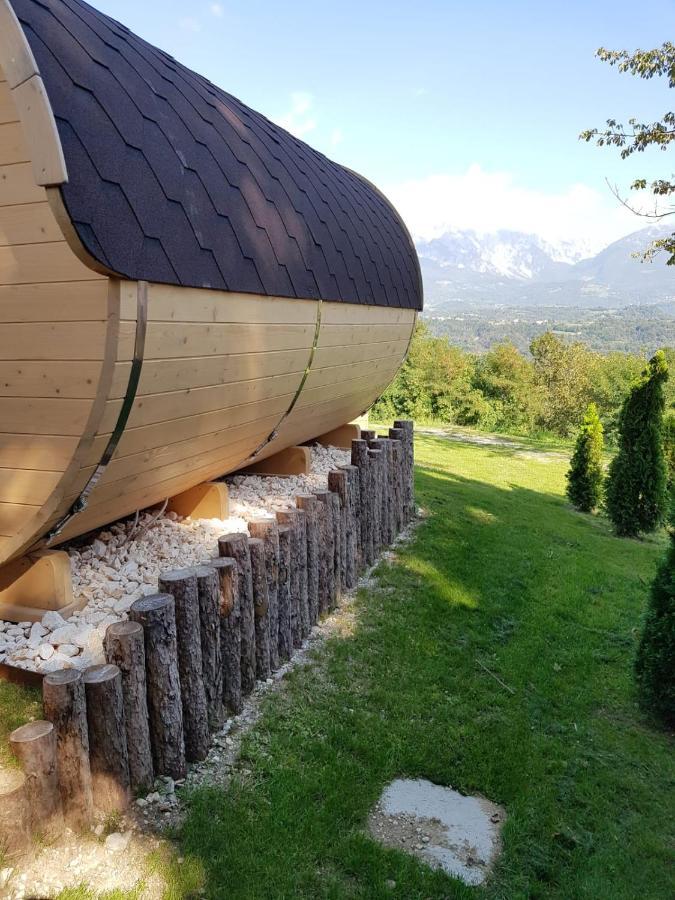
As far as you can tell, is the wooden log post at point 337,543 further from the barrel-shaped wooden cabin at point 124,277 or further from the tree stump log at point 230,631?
the tree stump log at point 230,631

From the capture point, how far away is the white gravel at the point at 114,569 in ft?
11.2

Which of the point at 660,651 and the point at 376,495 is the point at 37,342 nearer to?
the point at 376,495

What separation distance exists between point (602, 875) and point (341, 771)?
1248 millimetres

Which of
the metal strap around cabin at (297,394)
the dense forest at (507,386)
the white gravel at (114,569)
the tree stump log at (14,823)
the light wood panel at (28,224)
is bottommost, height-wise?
the dense forest at (507,386)

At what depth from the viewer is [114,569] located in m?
4.26

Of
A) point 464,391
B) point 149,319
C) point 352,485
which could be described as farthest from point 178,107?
point 464,391

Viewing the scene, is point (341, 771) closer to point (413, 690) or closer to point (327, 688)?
point (327, 688)

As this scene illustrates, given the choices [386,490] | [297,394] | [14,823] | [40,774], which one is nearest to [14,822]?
[14,823]

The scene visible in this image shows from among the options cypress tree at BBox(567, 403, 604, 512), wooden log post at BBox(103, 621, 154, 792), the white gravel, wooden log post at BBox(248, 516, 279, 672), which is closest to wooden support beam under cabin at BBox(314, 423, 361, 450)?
the white gravel

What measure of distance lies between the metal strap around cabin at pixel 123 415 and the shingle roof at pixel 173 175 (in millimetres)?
142

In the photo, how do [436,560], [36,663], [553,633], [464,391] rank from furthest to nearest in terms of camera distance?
[464,391], [436,560], [553,633], [36,663]

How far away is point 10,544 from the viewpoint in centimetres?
343

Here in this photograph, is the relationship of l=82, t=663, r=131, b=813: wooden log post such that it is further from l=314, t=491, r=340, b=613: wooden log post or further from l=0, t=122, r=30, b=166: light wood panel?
l=314, t=491, r=340, b=613: wooden log post

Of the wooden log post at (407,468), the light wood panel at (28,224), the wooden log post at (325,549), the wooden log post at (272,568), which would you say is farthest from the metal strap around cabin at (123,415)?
the wooden log post at (407,468)
